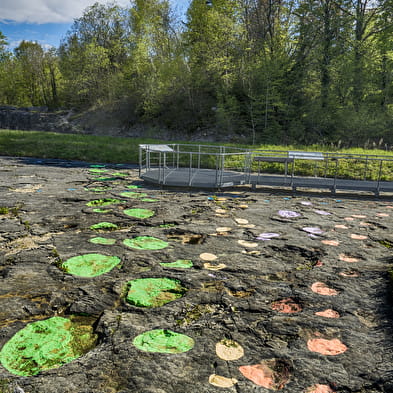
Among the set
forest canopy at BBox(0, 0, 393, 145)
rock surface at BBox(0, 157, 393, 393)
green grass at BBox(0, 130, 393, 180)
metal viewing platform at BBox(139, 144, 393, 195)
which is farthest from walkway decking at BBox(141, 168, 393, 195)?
forest canopy at BBox(0, 0, 393, 145)

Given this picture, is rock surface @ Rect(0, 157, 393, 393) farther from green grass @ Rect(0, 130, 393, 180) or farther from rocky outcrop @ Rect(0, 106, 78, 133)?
rocky outcrop @ Rect(0, 106, 78, 133)

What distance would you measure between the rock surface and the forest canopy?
1643 cm

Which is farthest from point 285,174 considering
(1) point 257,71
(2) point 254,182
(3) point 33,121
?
(3) point 33,121

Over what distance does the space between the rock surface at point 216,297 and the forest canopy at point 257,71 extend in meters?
16.4

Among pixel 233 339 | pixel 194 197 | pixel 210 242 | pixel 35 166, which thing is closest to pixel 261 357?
pixel 233 339

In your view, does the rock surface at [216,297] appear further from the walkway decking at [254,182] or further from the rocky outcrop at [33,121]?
the rocky outcrop at [33,121]

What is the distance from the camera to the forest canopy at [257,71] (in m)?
21.2

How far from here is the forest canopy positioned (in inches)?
833

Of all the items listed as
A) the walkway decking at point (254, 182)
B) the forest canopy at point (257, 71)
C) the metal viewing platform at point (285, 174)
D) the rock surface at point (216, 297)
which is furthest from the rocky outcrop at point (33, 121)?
the rock surface at point (216, 297)

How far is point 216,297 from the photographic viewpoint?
3.42 m

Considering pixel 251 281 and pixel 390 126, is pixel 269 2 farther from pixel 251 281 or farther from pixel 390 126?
pixel 251 281

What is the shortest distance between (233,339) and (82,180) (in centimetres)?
Result: 849

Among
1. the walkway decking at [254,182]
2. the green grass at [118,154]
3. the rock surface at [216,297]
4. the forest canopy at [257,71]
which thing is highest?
the forest canopy at [257,71]

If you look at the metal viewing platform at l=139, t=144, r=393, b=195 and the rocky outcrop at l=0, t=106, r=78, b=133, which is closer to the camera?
the metal viewing platform at l=139, t=144, r=393, b=195
